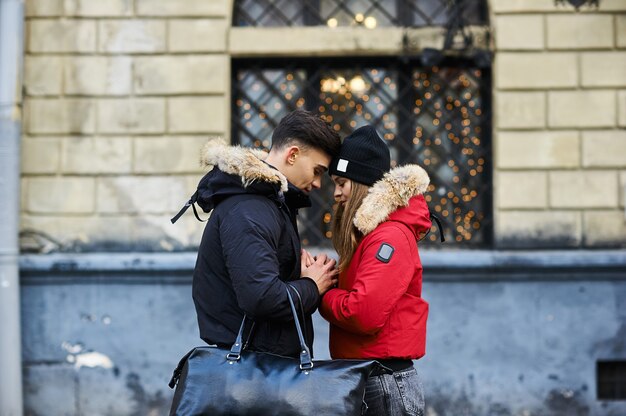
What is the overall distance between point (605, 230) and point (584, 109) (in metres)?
1.04

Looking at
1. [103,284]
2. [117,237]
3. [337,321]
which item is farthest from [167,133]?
[337,321]

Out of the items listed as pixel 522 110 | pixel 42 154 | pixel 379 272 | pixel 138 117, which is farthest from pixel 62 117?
pixel 379 272

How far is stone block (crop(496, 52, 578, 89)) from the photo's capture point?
21.8 ft

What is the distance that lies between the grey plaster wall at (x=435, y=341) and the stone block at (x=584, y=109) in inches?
51.6

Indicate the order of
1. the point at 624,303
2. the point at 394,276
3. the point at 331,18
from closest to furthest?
the point at 394,276, the point at 624,303, the point at 331,18

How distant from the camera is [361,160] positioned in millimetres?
3170

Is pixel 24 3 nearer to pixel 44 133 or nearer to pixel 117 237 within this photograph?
pixel 44 133

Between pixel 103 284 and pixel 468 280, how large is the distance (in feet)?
10.1

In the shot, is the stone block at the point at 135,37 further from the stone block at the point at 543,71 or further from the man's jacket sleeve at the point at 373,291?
the man's jacket sleeve at the point at 373,291

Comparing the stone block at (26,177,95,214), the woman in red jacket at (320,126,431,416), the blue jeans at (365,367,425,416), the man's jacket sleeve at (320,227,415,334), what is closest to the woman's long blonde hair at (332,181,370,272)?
the woman in red jacket at (320,126,431,416)

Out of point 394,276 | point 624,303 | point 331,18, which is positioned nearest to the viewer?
point 394,276

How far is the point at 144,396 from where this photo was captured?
21.5ft

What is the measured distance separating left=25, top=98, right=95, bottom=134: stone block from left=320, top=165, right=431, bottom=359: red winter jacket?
4.17 metres

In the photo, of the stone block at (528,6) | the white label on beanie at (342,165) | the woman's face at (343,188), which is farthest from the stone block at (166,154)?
the white label on beanie at (342,165)
